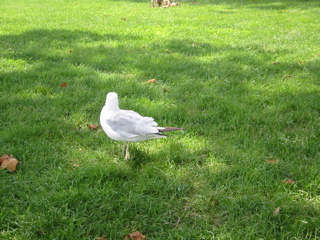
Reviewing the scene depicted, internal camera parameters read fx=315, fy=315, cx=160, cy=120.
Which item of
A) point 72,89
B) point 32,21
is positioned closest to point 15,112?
point 72,89

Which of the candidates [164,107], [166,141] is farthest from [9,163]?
[164,107]

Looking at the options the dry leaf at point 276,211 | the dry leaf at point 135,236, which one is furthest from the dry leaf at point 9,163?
the dry leaf at point 276,211

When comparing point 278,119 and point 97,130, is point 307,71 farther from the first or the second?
point 97,130


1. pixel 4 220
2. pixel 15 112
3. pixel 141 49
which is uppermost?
pixel 141 49

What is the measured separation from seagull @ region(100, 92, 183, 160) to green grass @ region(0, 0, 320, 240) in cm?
35

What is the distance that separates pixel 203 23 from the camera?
33.9 ft

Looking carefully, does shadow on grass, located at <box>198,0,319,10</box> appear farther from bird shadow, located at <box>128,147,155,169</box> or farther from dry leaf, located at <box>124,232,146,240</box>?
dry leaf, located at <box>124,232,146,240</box>

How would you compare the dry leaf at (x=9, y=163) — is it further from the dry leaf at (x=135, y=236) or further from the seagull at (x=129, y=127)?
the dry leaf at (x=135, y=236)

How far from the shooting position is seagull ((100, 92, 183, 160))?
3041 mm

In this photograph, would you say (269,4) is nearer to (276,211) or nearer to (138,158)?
(138,158)

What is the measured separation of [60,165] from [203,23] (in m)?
8.32

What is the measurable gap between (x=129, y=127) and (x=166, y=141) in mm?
783

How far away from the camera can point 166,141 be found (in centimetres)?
379

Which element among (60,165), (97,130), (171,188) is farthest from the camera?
(97,130)
